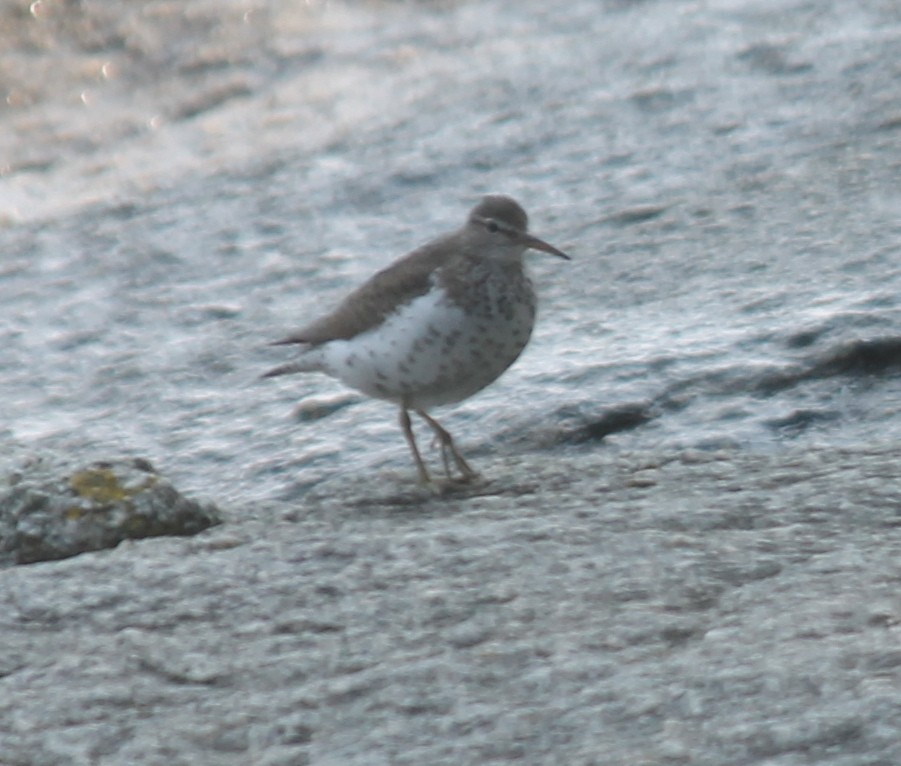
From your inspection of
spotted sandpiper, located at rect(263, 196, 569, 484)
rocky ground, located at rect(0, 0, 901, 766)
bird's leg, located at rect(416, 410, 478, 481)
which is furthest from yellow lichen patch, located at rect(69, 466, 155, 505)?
bird's leg, located at rect(416, 410, 478, 481)

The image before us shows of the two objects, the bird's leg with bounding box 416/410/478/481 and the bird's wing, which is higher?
the bird's wing

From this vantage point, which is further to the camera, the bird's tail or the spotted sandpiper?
the bird's tail

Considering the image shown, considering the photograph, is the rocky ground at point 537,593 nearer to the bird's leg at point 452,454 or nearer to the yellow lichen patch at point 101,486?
the bird's leg at point 452,454

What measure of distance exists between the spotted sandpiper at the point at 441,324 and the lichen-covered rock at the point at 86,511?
1.04 meters

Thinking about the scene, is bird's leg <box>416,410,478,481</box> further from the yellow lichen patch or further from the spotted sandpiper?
the yellow lichen patch

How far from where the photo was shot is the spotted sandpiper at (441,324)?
7.48 m

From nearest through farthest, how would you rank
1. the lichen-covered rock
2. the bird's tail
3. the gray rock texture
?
the gray rock texture, the lichen-covered rock, the bird's tail

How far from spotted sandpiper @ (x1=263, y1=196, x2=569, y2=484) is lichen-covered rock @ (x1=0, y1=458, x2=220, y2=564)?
41.0 inches

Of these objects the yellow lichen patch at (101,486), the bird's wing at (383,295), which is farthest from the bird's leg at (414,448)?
the yellow lichen patch at (101,486)

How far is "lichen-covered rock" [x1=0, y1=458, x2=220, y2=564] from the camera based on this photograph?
22.6ft

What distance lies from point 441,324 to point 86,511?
1.70 m

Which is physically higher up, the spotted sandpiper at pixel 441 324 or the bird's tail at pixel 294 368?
the spotted sandpiper at pixel 441 324

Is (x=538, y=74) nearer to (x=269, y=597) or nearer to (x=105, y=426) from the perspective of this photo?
(x=105, y=426)

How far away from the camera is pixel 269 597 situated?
19.5ft
